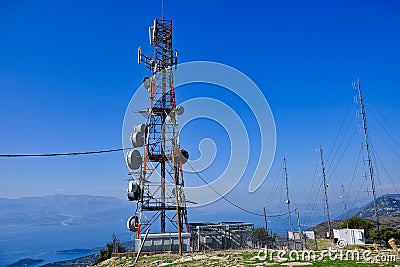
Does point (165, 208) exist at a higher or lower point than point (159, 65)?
lower

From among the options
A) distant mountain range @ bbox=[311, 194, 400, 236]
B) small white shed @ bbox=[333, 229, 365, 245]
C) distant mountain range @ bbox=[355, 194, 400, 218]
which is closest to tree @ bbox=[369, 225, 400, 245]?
distant mountain range @ bbox=[311, 194, 400, 236]

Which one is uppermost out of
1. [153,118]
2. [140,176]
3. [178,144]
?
[153,118]

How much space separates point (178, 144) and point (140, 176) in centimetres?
409

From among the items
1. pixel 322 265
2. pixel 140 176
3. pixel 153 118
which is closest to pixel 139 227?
pixel 140 176

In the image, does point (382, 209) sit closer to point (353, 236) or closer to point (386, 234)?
point (386, 234)

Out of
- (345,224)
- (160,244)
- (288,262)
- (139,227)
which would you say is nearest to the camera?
(288,262)

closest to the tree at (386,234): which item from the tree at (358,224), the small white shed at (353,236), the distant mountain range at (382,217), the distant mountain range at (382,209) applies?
the tree at (358,224)

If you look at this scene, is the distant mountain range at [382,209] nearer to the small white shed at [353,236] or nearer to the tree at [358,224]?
the tree at [358,224]

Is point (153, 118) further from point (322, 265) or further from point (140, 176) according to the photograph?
point (322, 265)

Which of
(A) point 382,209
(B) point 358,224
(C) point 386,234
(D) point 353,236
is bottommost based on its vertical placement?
(A) point 382,209

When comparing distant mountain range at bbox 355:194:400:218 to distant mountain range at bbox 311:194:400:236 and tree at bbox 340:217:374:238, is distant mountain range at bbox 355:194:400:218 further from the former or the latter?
tree at bbox 340:217:374:238

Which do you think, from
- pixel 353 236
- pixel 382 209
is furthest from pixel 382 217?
pixel 353 236

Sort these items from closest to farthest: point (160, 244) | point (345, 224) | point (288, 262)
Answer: point (288, 262)
point (160, 244)
point (345, 224)

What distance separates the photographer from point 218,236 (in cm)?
2511
